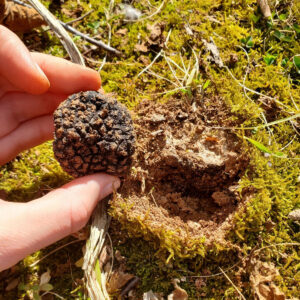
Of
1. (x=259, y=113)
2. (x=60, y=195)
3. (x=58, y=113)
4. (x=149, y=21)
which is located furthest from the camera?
(x=149, y=21)

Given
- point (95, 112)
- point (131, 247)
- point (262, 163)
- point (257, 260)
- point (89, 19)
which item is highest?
point (89, 19)

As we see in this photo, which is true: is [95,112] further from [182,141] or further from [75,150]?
[182,141]

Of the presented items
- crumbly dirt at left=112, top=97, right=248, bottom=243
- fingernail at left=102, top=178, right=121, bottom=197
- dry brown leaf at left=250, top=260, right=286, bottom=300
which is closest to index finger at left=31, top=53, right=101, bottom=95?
crumbly dirt at left=112, top=97, right=248, bottom=243

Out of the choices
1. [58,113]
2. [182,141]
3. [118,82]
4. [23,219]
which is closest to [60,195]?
[23,219]

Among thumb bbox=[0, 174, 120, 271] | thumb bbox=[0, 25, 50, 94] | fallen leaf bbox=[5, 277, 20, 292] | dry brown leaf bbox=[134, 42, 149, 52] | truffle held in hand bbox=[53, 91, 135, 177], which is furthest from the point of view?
dry brown leaf bbox=[134, 42, 149, 52]

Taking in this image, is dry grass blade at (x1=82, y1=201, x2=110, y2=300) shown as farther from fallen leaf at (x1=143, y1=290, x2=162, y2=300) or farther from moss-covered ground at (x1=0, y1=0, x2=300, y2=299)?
fallen leaf at (x1=143, y1=290, x2=162, y2=300)

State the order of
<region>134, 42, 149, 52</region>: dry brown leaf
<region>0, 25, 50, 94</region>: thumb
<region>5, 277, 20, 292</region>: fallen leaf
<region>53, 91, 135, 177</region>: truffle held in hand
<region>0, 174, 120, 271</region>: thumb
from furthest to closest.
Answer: <region>134, 42, 149, 52</region>: dry brown leaf
<region>5, 277, 20, 292</region>: fallen leaf
<region>0, 25, 50, 94</region>: thumb
<region>53, 91, 135, 177</region>: truffle held in hand
<region>0, 174, 120, 271</region>: thumb
